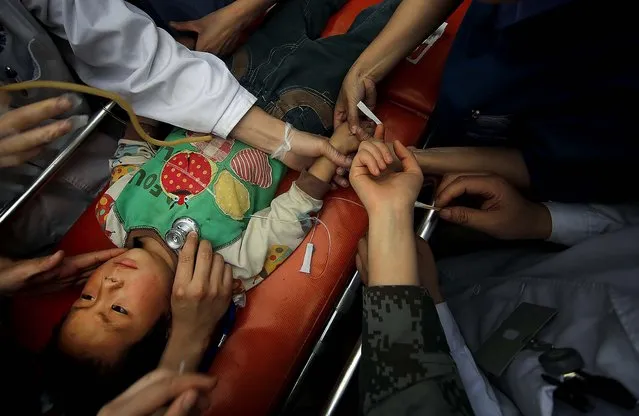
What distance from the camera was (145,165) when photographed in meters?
1.48

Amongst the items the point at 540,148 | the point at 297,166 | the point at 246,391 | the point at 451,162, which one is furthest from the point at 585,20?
the point at 246,391

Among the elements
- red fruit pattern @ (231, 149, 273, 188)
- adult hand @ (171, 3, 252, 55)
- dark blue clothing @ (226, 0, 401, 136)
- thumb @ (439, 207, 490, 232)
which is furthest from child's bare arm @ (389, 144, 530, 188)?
adult hand @ (171, 3, 252, 55)

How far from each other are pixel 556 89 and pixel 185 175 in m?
1.05

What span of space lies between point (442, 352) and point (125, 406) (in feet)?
2.04

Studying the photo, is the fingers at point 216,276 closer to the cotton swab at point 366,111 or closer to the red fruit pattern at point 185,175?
the red fruit pattern at point 185,175

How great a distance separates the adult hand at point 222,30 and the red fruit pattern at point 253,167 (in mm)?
499

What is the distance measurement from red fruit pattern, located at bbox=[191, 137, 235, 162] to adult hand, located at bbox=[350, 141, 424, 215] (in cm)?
48

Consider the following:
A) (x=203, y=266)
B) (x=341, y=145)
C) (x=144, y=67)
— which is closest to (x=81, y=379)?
(x=203, y=266)

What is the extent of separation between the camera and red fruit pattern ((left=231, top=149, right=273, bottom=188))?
143cm

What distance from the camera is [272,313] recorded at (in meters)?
1.34

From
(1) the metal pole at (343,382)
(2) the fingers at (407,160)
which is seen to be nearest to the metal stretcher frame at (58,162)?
(2) the fingers at (407,160)

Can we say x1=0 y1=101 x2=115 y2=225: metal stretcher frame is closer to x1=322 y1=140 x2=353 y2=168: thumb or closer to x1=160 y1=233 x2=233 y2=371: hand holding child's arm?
x1=160 y1=233 x2=233 y2=371: hand holding child's arm

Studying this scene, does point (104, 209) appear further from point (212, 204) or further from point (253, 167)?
point (253, 167)

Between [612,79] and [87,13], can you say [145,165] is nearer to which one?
[87,13]
